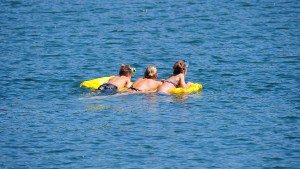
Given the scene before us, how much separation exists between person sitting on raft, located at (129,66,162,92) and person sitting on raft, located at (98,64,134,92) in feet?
0.76

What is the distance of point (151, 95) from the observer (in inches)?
703

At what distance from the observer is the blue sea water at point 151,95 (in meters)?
13.4

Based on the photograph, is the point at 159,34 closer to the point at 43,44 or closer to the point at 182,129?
the point at 43,44

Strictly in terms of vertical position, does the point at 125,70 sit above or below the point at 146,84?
above

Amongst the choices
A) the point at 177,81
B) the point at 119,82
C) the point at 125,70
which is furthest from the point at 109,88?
the point at 177,81

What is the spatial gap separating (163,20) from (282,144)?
1691 centimetres

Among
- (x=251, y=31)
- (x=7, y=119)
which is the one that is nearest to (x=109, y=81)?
(x=7, y=119)

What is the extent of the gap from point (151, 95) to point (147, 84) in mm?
412

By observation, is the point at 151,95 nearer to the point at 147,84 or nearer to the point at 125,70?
the point at 147,84

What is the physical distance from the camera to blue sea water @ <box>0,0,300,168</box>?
1341 cm

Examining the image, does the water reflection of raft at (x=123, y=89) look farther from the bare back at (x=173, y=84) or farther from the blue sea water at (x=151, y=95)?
the blue sea water at (x=151, y=95)

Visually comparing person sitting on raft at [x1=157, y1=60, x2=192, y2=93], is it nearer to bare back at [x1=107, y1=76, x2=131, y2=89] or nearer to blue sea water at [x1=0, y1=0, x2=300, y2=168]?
blue sea water at [x1=0, y1=0, x2=300, y2=168]

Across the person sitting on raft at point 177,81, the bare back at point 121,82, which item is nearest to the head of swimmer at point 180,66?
the person sitting on raft at point 177,81

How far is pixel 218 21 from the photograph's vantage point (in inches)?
1166
